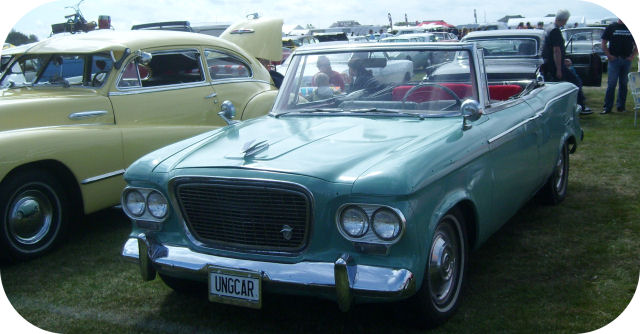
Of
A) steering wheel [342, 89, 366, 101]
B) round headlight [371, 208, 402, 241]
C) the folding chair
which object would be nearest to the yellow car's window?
steering wheel [342, 89, 366, 101]

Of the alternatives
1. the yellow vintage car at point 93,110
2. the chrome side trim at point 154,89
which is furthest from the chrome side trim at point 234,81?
the chrome side trim at point 154,89

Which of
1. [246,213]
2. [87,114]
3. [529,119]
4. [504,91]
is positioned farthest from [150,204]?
[504,91]

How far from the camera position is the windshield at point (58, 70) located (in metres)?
5.71

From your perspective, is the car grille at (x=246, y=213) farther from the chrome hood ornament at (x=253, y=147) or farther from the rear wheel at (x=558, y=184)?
the rear wheel at (x=558, y=184)

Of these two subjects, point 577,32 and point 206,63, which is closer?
point 206,63

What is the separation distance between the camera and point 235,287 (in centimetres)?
310

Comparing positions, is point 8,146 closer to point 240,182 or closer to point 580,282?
point 240,182

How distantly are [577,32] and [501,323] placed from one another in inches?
635

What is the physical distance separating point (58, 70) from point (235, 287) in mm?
3731

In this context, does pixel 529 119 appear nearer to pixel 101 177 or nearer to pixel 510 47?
pixel 101 177

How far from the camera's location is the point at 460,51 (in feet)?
13.9

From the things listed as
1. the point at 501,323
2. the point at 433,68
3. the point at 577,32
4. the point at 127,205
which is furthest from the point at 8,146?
the point at 577,32

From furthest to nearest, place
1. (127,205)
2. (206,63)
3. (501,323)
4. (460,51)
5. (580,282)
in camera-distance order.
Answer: (206,63) < (460,51) < (580,282) < (127,205) < (501,323)

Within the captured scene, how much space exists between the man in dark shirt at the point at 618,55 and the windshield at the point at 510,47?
74.4 inches
